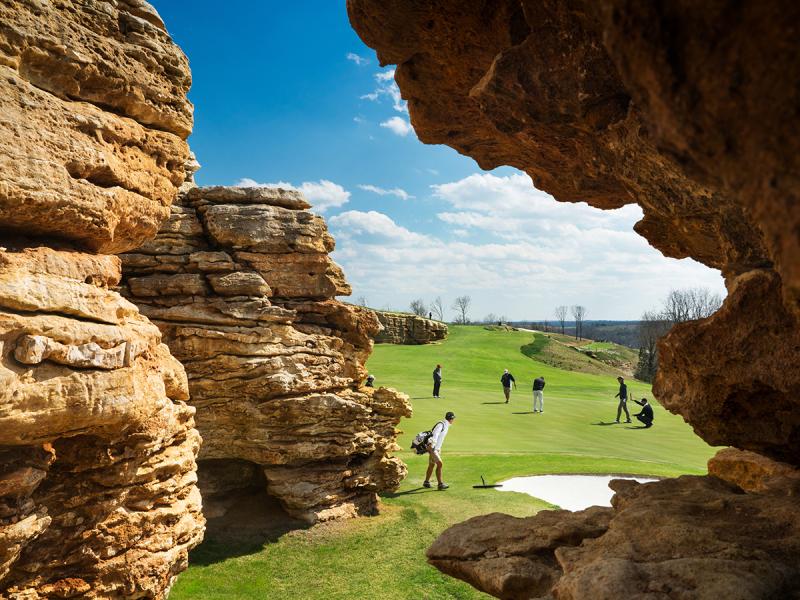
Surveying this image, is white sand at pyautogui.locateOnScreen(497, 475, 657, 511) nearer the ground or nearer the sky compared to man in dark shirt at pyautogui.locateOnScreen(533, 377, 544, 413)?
nearer the ground

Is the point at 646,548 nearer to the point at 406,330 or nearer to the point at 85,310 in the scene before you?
the point at 85,310

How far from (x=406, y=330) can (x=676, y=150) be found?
214 feet

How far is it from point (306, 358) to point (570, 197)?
9214mm

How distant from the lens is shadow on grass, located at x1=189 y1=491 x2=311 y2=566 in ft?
43.1

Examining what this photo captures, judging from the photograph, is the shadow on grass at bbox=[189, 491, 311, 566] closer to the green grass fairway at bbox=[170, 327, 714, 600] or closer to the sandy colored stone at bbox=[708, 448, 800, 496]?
the green grass fairway at bbox=[170, 327, 714, 600]

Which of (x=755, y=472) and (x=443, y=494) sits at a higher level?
(x=755, y=472)

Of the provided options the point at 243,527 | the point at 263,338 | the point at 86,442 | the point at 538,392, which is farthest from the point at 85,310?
the point at 538,392

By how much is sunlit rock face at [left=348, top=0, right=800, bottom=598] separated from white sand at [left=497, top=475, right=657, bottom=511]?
1049 cm

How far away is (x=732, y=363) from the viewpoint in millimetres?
4996

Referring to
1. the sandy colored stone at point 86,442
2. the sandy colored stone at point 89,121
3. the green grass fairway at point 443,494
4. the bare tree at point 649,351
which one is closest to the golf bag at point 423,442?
the green grass fairway at point 443,494

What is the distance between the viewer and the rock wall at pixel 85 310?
5.38 metres

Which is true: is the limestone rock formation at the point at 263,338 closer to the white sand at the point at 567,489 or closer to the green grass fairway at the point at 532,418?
the white sand at the point at 567,489

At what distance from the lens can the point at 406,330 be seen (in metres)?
67.5

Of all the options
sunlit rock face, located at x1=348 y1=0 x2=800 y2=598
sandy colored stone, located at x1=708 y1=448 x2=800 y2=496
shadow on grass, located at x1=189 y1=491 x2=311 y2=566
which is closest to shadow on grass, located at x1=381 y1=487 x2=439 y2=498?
shadow on grass, located at x1=189 y1=491 x2=311 y2=566
